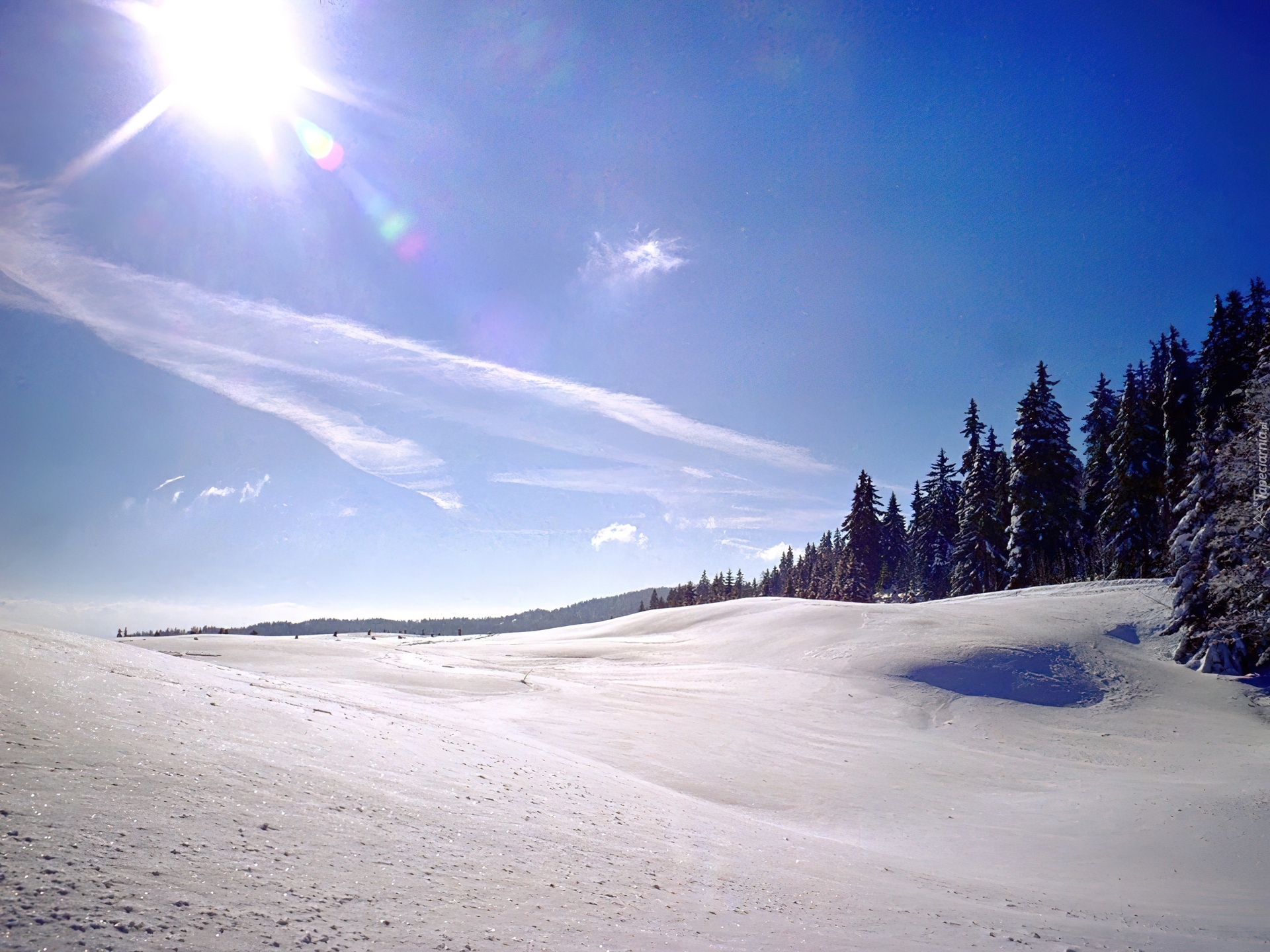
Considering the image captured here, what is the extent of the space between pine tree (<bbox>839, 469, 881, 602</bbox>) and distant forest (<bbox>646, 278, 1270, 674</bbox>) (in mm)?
190

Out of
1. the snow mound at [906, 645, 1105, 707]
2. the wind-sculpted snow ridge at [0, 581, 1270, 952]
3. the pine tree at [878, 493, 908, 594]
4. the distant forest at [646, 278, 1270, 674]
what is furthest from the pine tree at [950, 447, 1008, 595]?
the wind-sculpted snow ridge at [0, 581, 1270, 952]

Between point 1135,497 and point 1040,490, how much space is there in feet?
18.0

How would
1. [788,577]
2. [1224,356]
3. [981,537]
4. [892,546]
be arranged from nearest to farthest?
[1224,356] → [981,537] → [892,546] → [788,577]

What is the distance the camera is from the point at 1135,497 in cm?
4119

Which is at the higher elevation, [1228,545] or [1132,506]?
[1132,506]

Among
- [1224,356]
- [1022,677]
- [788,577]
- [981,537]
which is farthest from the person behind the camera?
[788,577]

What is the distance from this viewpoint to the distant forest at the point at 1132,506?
1948 centimetres

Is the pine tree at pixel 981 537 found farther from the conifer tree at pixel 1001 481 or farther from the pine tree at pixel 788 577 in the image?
the pine tree at pixel 788 577

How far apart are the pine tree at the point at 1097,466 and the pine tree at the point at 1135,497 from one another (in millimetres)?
2747

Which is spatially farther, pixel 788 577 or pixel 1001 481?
pixel 788 577

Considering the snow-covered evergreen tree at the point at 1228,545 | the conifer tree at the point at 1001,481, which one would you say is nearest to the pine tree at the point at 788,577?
the conifer tree at the point at 1001,481

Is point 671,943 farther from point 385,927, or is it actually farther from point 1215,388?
point 1215,388

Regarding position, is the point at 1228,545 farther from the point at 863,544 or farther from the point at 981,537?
the point at 863,544

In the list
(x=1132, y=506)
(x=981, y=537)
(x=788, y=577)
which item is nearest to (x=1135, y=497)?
(x=1132, y=506)
